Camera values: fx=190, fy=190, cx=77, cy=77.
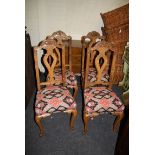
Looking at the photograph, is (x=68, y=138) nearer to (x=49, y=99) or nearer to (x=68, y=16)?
(x=49, y=99)

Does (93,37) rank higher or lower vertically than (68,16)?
lower

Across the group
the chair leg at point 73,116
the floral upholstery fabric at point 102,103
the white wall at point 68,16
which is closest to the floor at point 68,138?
the chair leg at point 73,116

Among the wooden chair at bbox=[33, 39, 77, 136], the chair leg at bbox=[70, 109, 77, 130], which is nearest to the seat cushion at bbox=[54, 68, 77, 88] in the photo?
the wooden chair at bbox=[33, 39, 77, 136]

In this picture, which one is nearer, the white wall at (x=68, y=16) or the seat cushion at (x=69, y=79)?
the seat cushion at (x=69, y=79)

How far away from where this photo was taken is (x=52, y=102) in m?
2.02

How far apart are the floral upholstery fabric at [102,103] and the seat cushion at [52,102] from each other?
0.58 feet

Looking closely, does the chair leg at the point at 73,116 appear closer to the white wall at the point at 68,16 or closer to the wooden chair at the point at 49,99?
the wooden chair at the point at 49,99

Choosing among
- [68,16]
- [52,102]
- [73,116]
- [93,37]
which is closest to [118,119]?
[73,116]

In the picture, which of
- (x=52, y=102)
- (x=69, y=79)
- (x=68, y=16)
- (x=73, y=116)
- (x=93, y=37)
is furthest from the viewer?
(x=68, y=16)

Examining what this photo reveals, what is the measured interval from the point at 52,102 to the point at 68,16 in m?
2.21

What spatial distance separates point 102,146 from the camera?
2.13 meters

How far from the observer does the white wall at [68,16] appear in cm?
357

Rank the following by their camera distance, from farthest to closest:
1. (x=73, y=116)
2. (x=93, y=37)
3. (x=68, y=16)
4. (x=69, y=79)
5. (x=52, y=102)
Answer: (x=68, y=16)
(x=93, y=37)
(x=69, y=79)
(x=73, y=116)
(x=52, y=102)
